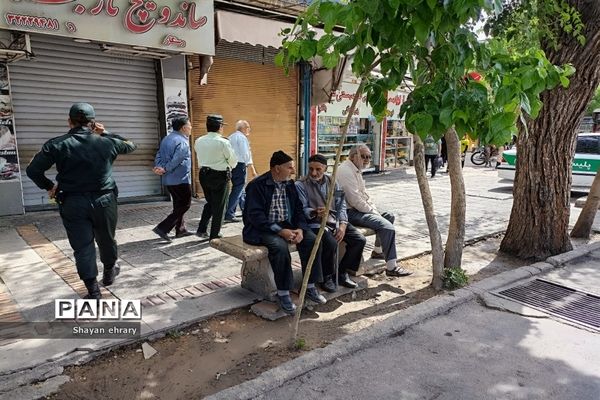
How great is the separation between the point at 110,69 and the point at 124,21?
1287 mm

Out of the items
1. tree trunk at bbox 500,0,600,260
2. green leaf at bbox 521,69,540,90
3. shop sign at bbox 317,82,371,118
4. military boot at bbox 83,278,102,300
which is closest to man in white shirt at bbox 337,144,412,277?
tree trunk at bbox 500,0,600,260

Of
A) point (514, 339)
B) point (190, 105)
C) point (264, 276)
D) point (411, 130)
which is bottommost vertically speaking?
point (514, 339)

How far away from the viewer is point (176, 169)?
5.86 meters

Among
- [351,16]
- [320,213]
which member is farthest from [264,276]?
[351,16]

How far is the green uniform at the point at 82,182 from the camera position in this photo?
3711 mm

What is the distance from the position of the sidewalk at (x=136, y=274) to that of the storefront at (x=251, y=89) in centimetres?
233

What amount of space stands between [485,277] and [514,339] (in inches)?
58.1

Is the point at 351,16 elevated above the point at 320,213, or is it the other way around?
the point at 351,16

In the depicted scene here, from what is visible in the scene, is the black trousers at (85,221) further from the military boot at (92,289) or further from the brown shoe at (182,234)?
the brown shoe at (182,234)

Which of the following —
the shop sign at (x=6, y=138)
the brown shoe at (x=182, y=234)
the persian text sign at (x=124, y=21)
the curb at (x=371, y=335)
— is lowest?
the curb at (x=371, y=335)

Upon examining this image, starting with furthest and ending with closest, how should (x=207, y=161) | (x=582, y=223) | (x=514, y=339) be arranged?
(x=582, y=223) < (x=207, y=161) < (x=514, y=339)

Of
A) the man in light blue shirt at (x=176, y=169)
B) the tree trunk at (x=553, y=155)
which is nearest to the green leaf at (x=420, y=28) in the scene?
the tree trunk at (x=553, y=155)

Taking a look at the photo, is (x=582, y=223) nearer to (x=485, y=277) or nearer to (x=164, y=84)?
(x=485, y=277)

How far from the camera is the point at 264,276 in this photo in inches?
166
